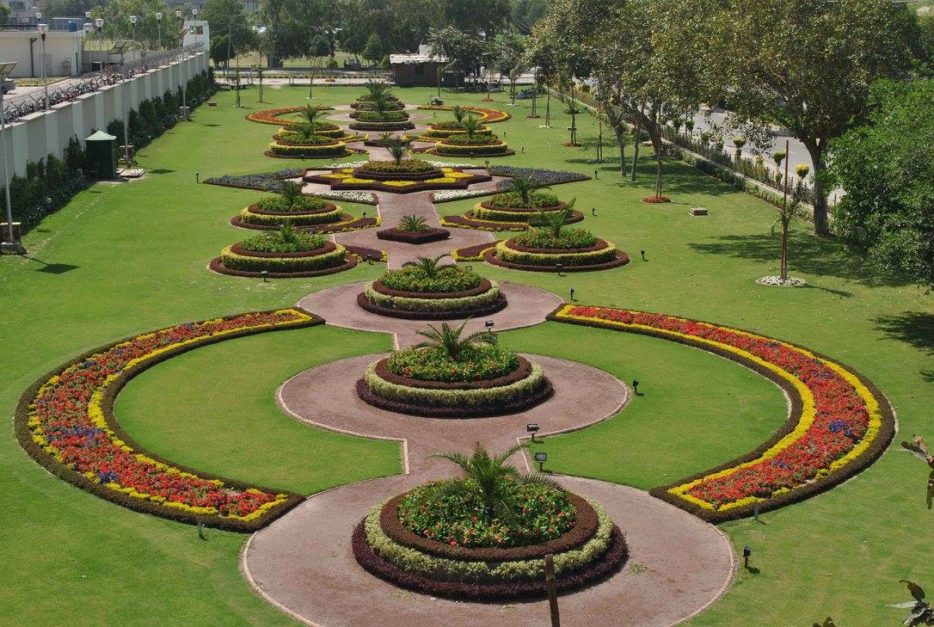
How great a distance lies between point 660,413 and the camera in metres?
31.0

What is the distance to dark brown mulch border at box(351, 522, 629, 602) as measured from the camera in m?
21.2

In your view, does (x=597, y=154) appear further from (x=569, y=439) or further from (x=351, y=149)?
(x=569, y=439)

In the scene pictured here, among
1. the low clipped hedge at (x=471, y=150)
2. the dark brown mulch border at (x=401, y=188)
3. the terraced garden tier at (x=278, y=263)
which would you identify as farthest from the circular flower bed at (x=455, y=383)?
the low clipped hedge at (x=471, y=150)

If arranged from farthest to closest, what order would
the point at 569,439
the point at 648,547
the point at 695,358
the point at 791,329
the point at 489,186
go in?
the point at 489,186
the point at 791,329
the point at 695,358
the point at 569,439
the point at 648,547

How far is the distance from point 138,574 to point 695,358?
63.5ft

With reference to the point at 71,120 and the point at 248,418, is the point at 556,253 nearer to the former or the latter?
the point at 248,418

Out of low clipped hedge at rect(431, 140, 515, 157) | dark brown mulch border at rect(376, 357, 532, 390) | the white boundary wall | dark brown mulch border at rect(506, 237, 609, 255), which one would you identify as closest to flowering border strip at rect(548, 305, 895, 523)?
dark brown mulch border at rect(376, 357, 532, 390)

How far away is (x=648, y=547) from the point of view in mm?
23312

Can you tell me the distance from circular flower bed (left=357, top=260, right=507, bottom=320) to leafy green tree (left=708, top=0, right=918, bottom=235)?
595 inches

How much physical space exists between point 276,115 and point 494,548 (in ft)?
276

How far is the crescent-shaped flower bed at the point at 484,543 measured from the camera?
21.4 m

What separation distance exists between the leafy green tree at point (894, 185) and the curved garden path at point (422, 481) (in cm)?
945

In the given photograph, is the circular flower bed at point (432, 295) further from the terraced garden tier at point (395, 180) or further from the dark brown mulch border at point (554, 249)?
the terraced garden tier at point (395, 180)

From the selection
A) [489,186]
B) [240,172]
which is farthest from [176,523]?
[240,172]
